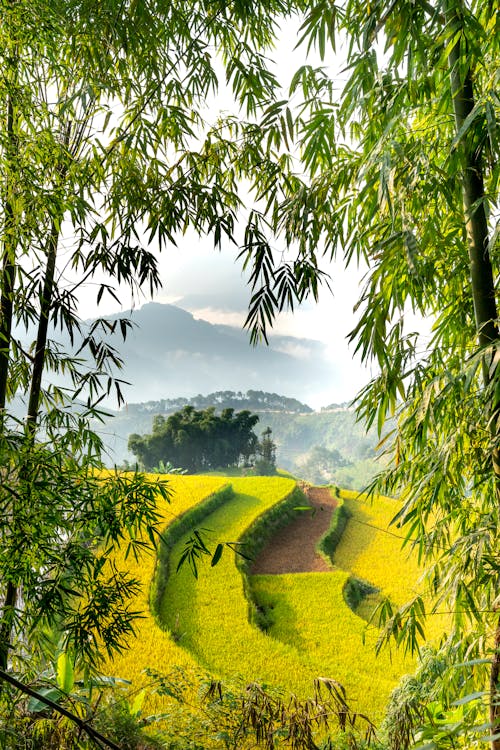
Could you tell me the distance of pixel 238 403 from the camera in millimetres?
61000

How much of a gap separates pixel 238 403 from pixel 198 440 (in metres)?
41.5

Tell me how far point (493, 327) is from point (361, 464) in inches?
1835

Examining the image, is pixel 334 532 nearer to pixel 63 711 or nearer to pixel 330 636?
pixel 330 636

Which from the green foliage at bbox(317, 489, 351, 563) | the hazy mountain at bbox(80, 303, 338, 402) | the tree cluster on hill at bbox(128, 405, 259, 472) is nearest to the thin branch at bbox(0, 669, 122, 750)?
the green foliage at bbox(317, 489, 351, 563)

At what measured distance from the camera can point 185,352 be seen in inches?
3538

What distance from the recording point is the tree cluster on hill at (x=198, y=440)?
1880 cm

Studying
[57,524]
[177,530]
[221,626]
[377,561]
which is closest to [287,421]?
[377,561]

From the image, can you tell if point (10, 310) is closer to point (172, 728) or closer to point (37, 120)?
point (37, 120)

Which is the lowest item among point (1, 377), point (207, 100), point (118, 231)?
point (1, 377)

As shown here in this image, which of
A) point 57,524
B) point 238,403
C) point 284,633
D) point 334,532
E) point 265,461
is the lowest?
point 284,633

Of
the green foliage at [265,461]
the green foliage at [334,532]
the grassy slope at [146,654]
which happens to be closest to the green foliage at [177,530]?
the grassy slope at [146,654]

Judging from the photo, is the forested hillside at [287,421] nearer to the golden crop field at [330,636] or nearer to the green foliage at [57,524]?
the golden crop field at [330,636]

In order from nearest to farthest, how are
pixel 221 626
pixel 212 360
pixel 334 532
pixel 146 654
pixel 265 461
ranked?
pixel 146 654 → pixel 221 626 → pixel 334 532 → pixel 265 461 → pixel 212 360

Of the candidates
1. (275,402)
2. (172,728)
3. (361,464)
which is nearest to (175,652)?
(172,728)
